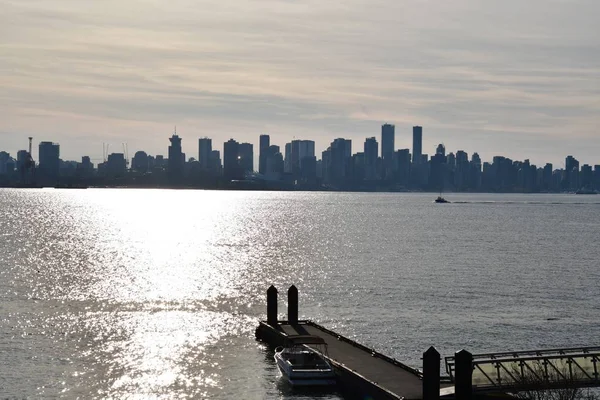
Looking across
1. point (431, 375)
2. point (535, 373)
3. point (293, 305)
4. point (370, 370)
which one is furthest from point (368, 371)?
point (293, 305)

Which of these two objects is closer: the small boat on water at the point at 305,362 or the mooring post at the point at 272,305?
the small boat on water at the point at 305,362

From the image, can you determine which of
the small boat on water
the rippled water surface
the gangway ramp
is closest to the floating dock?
the small boat on water

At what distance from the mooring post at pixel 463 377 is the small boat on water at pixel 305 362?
8837 mm

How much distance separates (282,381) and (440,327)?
18370mm

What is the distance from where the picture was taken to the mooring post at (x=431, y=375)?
36.6 metres

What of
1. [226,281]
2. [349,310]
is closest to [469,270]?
[226,281]

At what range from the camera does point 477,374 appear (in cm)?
3862

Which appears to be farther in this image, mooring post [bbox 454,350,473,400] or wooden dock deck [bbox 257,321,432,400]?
wooden dock deck [bbox 257,321,432,400]

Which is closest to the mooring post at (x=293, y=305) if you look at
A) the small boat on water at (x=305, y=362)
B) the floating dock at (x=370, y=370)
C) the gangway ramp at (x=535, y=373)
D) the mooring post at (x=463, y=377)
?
the floating dock at (x=370, y=370)

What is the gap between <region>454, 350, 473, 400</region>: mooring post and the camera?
3653 centimetres

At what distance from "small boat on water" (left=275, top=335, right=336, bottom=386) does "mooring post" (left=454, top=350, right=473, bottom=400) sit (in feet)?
29.0

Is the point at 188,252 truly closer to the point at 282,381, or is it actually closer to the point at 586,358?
the point at 282,381

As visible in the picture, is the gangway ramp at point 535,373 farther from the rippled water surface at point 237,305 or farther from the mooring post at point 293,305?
the mooring post at point 293,305

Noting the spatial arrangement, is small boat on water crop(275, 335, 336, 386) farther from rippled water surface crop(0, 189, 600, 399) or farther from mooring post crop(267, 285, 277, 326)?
mooring post crop(267, 285, 277, 326)
